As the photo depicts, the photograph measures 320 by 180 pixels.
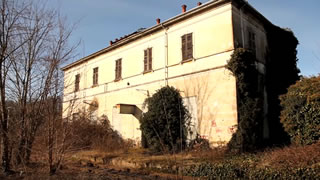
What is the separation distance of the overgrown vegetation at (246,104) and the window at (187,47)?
2.94 meters

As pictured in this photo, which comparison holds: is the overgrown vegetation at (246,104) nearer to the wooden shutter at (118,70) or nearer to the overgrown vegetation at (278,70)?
the overgrown vegetation at (278,70)

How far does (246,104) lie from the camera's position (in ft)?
40.0

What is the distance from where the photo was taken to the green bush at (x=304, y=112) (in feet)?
32.6

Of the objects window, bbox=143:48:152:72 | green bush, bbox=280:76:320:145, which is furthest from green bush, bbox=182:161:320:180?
window, bbox=143:48:152:72

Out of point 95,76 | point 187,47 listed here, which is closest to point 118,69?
point 95,76

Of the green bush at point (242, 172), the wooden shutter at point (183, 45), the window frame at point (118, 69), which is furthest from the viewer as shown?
the window frame at point (118, 69)

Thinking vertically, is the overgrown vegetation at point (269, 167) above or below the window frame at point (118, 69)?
below

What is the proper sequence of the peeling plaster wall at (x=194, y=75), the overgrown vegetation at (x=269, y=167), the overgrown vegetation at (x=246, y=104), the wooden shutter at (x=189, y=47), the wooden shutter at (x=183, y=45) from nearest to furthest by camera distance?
the overgrown vegetation at (x=269, y=167) < the overgrown vegetation at (x=246, y=104) < the peeling plaster wall at (x=194, y=75) < the wooden shutter at (x=189, y=47) < the wooden shutter at (x=183, y=45)

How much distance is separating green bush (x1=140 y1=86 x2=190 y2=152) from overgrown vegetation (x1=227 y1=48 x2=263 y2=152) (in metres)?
3.09

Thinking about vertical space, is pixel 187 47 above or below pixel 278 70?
above

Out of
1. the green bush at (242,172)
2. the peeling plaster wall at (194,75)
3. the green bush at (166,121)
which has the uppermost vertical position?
the peeling plaster wall at (194,75)

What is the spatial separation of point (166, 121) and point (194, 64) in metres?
3.61

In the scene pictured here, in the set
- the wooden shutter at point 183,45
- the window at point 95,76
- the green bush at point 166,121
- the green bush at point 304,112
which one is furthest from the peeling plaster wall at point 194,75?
the window at point 95,76

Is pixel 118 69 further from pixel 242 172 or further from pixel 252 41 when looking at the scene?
pixel 242 172
